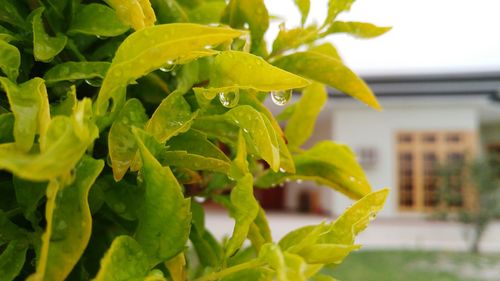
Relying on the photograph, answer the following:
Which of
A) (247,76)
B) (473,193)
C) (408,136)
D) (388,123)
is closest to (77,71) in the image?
(247,76)

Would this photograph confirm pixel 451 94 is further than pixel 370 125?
No

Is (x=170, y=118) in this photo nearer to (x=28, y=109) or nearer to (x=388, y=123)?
(x=28, y=109)

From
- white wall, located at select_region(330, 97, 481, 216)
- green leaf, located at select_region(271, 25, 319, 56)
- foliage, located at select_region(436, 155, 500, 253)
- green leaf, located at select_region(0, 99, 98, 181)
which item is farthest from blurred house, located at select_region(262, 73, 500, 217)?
green leaf, located at select_region(0, 99, 98, 181)

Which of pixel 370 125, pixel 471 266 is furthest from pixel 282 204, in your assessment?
pixel 471 266

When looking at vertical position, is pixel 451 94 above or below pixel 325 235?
below

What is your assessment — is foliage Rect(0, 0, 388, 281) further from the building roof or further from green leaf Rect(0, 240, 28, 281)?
the building roof

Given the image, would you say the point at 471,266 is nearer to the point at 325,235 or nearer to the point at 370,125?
the point at 370,125
